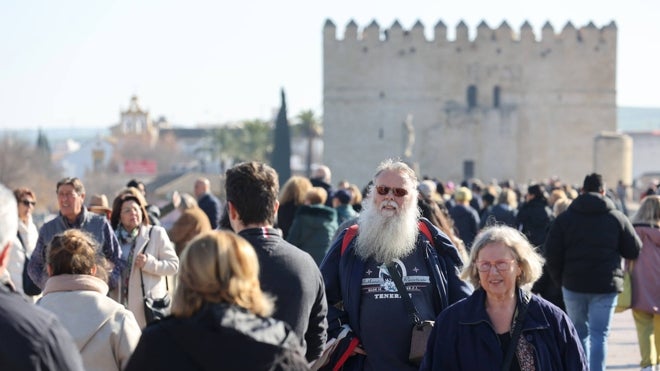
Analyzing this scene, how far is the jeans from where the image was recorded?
9.77m

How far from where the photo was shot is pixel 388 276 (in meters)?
6.33

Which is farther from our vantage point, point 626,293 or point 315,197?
point 315,197

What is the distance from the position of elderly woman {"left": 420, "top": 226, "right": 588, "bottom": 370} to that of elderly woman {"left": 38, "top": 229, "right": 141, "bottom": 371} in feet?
4.37

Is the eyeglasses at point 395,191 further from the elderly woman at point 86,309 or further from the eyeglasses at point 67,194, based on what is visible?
the eyeglasses at point 67,194

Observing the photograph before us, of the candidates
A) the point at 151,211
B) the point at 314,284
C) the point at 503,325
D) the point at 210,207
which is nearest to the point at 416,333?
the point at 503,325

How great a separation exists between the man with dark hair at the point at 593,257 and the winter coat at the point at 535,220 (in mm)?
3281

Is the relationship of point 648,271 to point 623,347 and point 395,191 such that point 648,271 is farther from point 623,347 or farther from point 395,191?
point 395,191

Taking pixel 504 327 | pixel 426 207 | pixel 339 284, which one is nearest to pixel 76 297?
pixel 339 284

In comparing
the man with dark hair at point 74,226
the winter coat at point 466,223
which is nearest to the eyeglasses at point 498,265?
the man with dark hair at point 74,226

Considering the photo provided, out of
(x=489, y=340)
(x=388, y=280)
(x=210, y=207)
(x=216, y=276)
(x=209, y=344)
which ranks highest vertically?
(x=216, y=276)

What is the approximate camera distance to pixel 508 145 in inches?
2445

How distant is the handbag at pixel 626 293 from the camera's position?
10.4 meters

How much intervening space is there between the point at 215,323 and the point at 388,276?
2441 millimetres

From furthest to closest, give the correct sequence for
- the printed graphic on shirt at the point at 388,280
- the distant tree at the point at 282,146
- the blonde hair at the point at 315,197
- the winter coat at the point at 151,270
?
the distant tree at the point at 282,146, the blonde hair at the point at 315,197, the winter coat at the point at 151,270, the printed graphic on shirt at the point at 388,280
